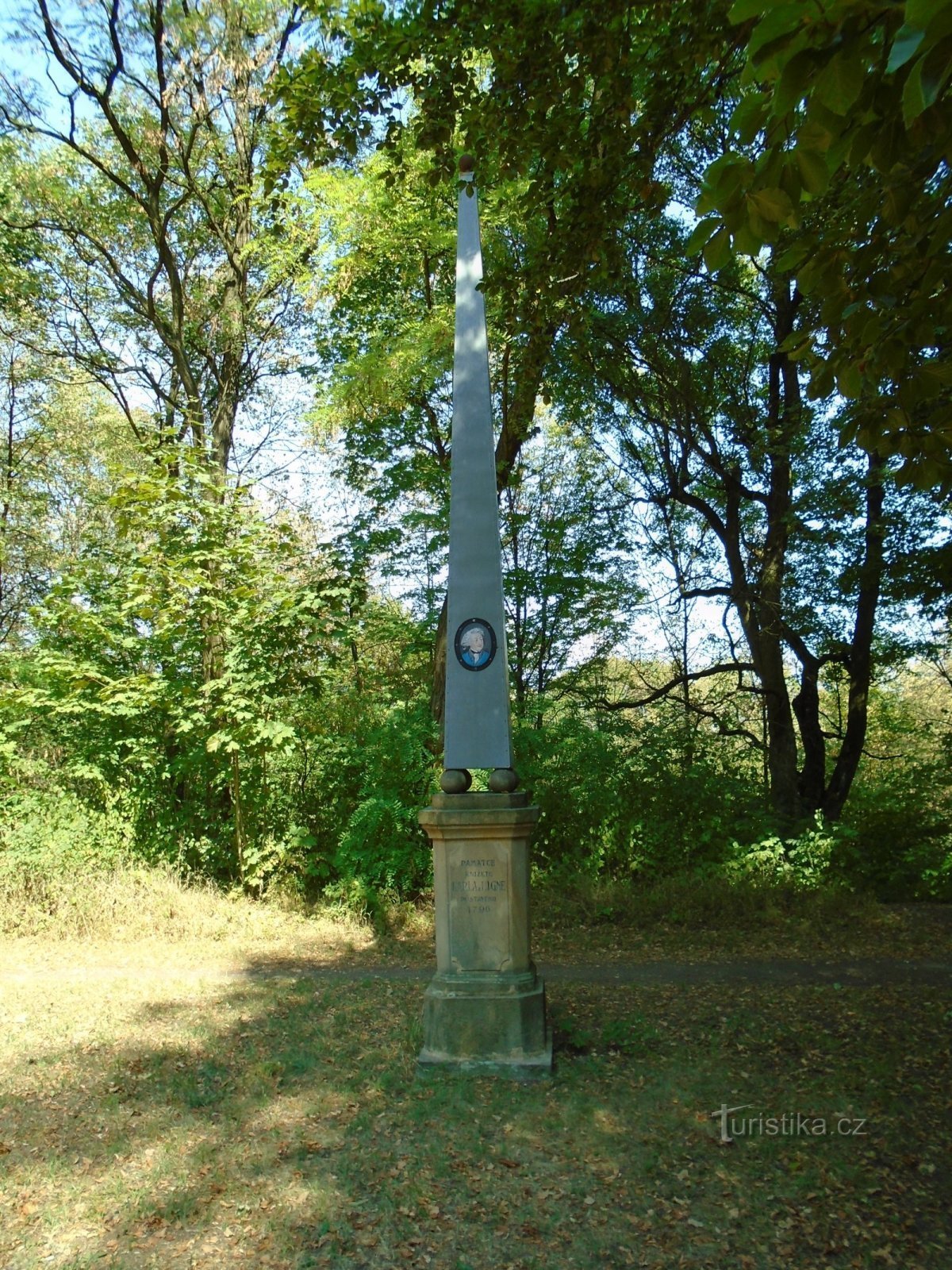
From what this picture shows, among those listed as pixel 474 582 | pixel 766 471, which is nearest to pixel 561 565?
pixel 766 471

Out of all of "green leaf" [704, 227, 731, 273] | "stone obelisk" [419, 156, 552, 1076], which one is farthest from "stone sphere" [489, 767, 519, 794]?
"green leaf" [704, 227, 731, 273]

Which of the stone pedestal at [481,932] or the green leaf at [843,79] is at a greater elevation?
the green leaf at [843,79]

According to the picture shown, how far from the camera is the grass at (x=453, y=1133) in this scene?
3457 millimetres

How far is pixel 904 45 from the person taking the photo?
1.59 meters

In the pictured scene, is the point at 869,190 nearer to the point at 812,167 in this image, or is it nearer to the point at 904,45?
the point at 812,167

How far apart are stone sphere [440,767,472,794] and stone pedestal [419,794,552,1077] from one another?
57 millimetres

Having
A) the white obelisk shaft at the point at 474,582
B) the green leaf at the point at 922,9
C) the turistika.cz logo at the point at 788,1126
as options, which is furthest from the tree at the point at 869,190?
the turistika.cz logo at the point at 788,1126

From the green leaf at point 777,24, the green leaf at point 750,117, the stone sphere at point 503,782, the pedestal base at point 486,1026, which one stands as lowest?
the pedestal base at point 486,1026

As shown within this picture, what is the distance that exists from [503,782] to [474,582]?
48.6 inches

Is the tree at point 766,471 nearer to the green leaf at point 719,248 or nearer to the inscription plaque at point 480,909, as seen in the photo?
the inscription plaque at point 480,909

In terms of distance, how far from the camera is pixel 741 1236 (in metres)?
3.46

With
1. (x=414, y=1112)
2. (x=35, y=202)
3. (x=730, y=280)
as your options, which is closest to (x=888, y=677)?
(x=730, y=280)

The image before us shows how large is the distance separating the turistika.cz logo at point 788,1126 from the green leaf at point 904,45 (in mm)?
4218

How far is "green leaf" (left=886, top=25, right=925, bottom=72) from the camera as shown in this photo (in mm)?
1559
